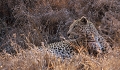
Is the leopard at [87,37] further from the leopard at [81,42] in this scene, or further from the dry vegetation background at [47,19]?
the dry vegetation background at [47,19]

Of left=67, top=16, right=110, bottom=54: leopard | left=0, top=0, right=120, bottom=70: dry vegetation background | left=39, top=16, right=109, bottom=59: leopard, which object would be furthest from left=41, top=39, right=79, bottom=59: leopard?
left=0, top=0, right=120, bottom=70: dry vegetation background

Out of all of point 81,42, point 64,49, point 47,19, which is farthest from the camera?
point 47,19

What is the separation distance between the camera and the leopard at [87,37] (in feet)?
21.4

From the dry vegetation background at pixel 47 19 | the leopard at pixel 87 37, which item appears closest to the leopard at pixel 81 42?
the leopard at pixel 87 37

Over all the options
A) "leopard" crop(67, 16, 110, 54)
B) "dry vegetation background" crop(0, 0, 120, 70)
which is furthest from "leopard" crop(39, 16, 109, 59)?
"dry vegetation background" crop(0, 0, 120, 70)

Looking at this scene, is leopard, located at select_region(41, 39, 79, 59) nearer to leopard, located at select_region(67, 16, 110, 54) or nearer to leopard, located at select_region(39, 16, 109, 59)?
leopard, located at select_region(39, 16, 109, 59)

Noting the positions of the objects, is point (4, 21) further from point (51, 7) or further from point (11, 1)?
point (51, 7)

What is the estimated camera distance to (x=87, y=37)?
6637 millimetres

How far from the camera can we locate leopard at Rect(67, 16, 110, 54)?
6.54 meters

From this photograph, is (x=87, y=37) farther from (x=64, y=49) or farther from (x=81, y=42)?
(x=64, y=49)

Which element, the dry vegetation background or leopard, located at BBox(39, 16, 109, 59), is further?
the dry vegetation background

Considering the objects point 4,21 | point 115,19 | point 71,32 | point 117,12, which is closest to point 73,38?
point 71,32

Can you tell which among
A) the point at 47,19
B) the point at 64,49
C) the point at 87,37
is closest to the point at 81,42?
the point at 87,37

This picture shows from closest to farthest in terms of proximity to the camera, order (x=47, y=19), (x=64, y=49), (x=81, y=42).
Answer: (x=81, y=42) < (x=64, y=49) < (x=47, y=19)
